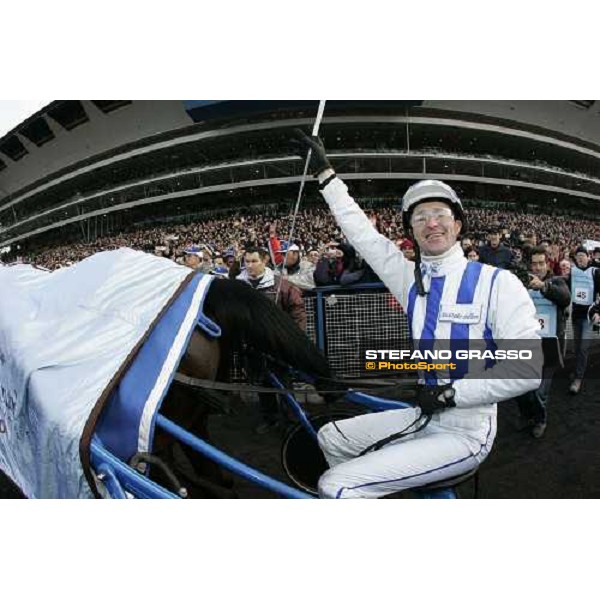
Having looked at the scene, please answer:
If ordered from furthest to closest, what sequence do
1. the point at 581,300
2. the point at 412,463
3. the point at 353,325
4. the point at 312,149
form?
the point at 353,325, the point at 581,300, the point at 312,149, the point at 412,463

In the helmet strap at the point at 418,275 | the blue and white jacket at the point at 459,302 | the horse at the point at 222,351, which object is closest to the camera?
the blue and white jacket at the point at 459,302

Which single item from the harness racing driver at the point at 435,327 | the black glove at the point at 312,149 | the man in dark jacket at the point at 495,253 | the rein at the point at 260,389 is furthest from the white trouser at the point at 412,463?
the black glove at the point at 312,149

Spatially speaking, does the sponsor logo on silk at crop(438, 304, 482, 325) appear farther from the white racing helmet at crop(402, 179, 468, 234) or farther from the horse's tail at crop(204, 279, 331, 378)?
the horse's tail at crop(204, 279, 331, 378)

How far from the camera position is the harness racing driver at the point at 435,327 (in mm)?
1476

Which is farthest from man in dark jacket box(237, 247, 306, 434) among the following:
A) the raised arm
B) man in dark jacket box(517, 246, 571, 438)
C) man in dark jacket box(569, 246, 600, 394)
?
man in dark jacket box(569, 246, 600, 394)

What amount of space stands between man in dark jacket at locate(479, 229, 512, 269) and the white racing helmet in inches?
4.0

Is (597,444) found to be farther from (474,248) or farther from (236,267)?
(236,267)

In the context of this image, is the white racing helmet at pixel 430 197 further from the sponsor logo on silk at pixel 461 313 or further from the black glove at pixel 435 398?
the black glove at pixel 435 398

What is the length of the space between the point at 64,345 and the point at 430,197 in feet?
4.24

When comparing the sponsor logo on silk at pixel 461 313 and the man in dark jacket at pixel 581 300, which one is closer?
the sponsor logo on silk at pixel 461 313

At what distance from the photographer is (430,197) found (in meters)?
1.53

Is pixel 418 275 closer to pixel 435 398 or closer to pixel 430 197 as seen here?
pixel 430 197

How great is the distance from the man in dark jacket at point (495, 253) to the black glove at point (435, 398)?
44 centimetres

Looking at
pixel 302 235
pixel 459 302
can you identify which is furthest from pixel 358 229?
pixel 459 302
